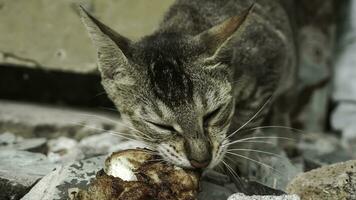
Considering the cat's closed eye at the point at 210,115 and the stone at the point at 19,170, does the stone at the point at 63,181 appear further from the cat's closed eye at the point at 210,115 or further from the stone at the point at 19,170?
the cat's closed eye at the point at 210,115

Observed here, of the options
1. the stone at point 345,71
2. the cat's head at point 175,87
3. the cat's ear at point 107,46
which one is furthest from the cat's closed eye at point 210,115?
the stone at point 345,71

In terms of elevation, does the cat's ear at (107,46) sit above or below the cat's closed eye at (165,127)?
above

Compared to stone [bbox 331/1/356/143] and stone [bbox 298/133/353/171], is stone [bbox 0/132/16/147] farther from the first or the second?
stone [bbox 331/1/356/143]

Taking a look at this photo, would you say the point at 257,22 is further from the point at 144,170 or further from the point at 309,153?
the point at 144,170

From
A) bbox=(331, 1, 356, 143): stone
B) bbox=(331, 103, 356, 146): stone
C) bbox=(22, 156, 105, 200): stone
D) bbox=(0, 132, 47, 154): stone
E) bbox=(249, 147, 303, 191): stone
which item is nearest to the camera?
bbox=(22, 156, 105, 200): stone

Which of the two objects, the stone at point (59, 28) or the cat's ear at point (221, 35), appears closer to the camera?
the cat's ear at point (221, 35)

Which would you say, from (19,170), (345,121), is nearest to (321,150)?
(345,121)

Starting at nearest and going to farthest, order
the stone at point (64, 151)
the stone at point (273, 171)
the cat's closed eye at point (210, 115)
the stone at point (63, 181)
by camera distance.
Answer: the stone at point (63, 181)
the cat's closed eye at point (210, 115)
the stone at point (273, 171)
the stone at point (64, 151)

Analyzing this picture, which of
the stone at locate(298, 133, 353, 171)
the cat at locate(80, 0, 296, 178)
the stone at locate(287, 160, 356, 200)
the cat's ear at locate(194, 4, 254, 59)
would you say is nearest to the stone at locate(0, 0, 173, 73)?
the cat at locate(80, 0, 296, 178)
